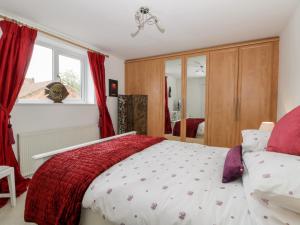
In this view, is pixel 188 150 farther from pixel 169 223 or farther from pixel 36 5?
pixel 36 5

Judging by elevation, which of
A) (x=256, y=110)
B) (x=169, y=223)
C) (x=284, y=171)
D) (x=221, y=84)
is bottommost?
(x=169, y=223)

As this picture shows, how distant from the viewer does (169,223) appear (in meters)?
Result: 0.89

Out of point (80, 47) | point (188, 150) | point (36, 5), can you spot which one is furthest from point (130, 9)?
point (188, 150)

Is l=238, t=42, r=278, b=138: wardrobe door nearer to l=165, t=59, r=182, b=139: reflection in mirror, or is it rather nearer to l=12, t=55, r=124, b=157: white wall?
l=165, t=59, r=182, b=139: reflection in mirror

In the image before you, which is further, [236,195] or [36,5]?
[36,5]

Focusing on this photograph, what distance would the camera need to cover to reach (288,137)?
108 cm

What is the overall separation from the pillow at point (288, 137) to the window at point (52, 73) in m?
3.02

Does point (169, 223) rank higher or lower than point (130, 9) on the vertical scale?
lower

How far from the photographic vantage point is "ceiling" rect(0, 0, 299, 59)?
1.96m

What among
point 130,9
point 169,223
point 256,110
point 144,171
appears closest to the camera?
point 169,223

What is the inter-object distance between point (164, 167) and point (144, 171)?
0.19m

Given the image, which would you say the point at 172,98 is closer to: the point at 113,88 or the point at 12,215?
the point at 113,88

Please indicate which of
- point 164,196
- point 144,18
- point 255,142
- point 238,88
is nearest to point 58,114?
point 144,18

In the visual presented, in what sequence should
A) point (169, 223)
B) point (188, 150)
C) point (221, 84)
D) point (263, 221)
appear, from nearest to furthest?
point (263, 221), point (169, 223), point (188, 150), point (221, 84)
